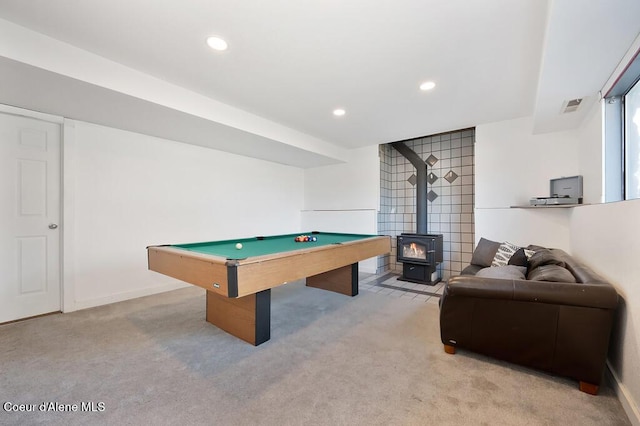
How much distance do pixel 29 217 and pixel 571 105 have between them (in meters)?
5.70

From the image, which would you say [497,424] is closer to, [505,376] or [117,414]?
[505,376]

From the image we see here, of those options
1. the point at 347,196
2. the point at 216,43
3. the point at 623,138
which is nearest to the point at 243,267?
the point at 216,43

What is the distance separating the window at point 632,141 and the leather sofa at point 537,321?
32.5 inches

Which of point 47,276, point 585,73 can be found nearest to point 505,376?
point 585,73

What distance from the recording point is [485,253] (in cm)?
Result: 332

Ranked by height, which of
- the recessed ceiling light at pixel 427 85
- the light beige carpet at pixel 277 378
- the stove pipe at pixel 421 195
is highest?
the recessed ceiling light at pixel 427 85

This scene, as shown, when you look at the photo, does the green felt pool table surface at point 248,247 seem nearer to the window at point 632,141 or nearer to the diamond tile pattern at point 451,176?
the diamond tile pattern at point 451,176

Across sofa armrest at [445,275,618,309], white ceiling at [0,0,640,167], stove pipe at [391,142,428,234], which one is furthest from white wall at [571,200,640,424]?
stove pipe at [391,142,428,234]

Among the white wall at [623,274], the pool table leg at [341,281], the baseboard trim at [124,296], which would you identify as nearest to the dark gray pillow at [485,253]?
the white wall at [623,274]

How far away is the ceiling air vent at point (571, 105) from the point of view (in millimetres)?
2531

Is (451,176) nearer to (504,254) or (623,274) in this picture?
(504,254)

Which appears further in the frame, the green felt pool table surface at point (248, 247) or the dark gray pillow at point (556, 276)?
the green felt pool table surface at point (248, 247)

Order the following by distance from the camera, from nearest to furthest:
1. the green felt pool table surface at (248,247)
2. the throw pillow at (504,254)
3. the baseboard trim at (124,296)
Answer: the green felt pool table surface at (248,247), the throw pillow at (504,254), the baseboard trim at (124,296)

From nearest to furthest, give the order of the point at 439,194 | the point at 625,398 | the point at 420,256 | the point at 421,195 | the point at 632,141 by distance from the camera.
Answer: the point at 625,398, the point at 632,141, the point at 420,256, the point at 421,195, the point at 439,194
